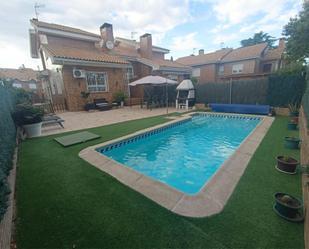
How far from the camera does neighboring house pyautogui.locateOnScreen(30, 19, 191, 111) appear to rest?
1182 centimetres

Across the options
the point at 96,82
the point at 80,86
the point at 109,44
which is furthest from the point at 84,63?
the point at 109,44

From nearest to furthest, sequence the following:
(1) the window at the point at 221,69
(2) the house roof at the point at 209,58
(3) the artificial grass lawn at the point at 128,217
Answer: (3) the artificial grass lawn at the point at 128,217 < (2) the house roof at the point at 209,58 < (1) the window at the point at 221,69

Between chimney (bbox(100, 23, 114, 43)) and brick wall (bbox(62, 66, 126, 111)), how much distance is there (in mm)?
3888

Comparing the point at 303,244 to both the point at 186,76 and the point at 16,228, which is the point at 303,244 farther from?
the point at 186,76

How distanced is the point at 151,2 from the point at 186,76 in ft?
37.0

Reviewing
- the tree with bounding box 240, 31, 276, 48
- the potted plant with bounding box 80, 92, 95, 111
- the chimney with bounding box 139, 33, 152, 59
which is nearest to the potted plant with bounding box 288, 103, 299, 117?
the potted plant with bounding box 80, 92, 95, 111

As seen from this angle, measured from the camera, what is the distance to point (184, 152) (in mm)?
5727

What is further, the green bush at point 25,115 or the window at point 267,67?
the window at point 267,67

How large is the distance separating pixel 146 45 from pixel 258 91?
12598mm

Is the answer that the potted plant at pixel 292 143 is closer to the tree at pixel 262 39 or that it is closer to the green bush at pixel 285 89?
the green bush at pixel 285 89

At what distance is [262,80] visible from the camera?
10.3 meters

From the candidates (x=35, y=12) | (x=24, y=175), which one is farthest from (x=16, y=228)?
(x=35, y=12)

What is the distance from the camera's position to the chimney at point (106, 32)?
15438 mm

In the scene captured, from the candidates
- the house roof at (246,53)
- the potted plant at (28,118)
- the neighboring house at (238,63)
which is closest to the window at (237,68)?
the neighboring house at (238,63)
